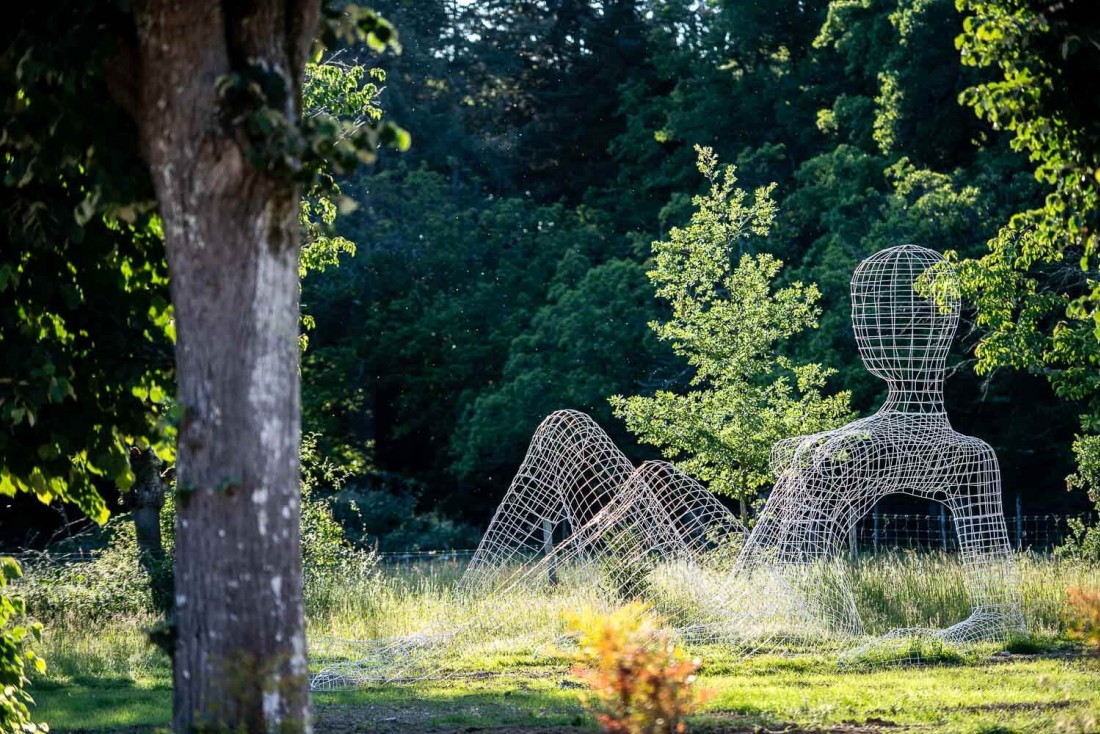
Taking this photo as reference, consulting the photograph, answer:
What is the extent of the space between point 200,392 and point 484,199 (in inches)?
1040

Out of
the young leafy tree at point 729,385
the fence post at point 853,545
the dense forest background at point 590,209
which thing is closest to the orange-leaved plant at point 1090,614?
the fence post at point 853,545

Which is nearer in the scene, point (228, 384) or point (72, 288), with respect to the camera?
point (228, 384)

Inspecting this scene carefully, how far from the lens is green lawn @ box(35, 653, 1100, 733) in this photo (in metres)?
7.69

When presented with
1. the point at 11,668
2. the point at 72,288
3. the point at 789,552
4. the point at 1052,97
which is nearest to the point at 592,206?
the point at 789,552

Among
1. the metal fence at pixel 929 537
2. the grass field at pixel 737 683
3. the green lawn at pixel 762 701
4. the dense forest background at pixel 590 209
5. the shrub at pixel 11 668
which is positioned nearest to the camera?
the shrub at pixel 11 668

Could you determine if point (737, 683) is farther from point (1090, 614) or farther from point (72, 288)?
point (72, 288)

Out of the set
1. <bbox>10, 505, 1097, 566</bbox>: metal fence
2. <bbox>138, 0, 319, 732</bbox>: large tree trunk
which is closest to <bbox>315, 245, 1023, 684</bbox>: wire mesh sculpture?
<bbox>10, 505, 1097, 566</bbox>: metal fence

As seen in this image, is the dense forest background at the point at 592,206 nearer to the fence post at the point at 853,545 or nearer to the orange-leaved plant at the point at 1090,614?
the fence post at the point at 853,545

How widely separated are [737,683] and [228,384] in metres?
6.02

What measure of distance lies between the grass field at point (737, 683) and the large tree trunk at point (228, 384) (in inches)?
84.0

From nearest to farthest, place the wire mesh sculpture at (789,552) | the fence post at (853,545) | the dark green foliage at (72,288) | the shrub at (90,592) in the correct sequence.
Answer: the dark green foliage at (72,288)
the wire mesh sculpture at (789,552)
the shrub at (90,592)
the fence post at (853,545)

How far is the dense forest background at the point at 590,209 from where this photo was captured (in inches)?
926

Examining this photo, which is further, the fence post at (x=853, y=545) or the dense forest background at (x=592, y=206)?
the dense forest background at (x=592, y=206)

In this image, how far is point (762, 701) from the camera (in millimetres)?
8648
